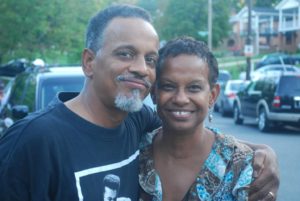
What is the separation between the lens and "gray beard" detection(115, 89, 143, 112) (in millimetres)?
2355

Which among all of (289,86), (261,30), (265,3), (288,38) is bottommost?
(288,38)

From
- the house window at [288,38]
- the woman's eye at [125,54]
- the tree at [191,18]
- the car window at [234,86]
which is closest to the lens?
the woman's eye at [125,54]

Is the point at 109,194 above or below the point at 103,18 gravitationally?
below

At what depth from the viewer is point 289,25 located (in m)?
59.0

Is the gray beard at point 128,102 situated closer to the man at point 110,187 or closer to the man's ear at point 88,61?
the man's ear at point 88,61

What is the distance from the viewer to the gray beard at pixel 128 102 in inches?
92.7

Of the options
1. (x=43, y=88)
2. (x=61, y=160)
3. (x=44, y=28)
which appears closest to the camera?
(x=61, y=160)

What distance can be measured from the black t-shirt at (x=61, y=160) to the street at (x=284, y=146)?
18.7ft

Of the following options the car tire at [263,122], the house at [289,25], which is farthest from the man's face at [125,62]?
the house at [289,25]

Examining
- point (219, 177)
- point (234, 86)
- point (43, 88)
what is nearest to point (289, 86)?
point (234, 86)

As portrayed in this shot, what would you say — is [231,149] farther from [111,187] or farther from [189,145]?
[111,187]

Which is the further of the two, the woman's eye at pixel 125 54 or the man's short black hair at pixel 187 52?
the man's short black hair at pixel 187 52

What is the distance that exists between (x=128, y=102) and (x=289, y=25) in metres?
59.8

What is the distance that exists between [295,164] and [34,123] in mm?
8949
